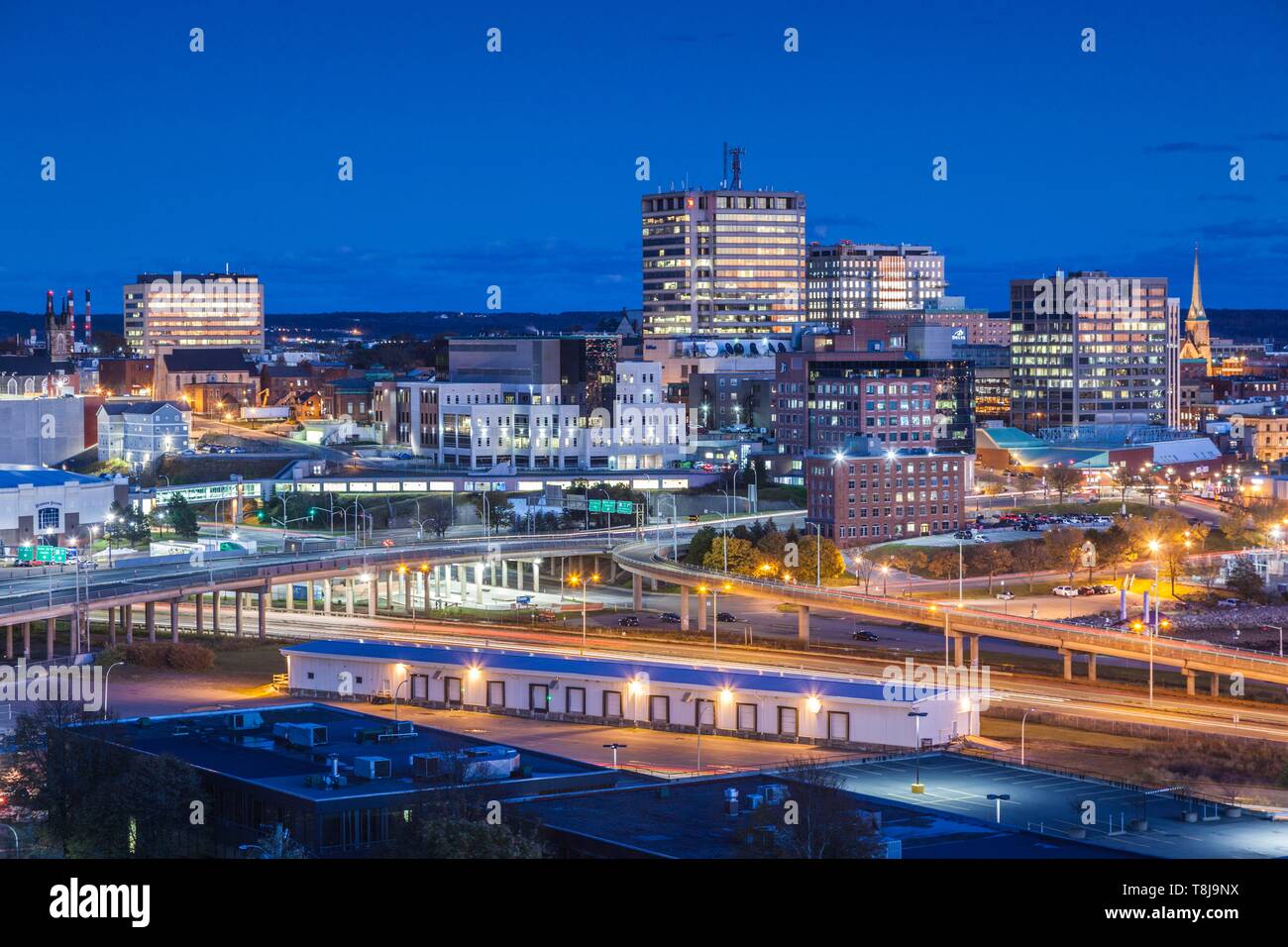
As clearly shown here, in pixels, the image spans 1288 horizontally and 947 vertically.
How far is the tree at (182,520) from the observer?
7338 centimetres

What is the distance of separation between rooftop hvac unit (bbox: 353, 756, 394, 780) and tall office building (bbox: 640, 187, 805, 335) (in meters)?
126

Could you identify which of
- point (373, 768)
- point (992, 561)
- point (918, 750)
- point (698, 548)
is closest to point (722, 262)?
point (992, 561)

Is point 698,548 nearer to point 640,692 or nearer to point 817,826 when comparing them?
point 640,692

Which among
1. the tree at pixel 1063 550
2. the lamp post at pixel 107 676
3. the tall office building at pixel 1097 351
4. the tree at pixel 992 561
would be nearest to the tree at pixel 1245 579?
the tree at pixel 1063 550

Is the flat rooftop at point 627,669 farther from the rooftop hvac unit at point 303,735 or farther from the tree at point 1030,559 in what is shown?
the tree at point 1030,559

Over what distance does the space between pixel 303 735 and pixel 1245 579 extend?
44121 mm

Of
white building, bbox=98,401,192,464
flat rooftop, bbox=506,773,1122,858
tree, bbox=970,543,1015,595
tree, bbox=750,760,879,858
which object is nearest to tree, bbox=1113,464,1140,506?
tree, bbox=970,543,1015,595

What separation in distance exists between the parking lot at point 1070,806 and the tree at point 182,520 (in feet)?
152

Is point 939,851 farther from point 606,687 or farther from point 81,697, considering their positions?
point 81,697

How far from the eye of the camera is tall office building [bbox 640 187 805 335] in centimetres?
15400

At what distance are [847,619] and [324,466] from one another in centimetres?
3627

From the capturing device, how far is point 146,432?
97250 millimetres

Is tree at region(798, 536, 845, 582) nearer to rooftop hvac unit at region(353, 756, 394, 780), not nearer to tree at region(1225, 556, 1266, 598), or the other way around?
tree at region(1225, 556, 1266, 598)
